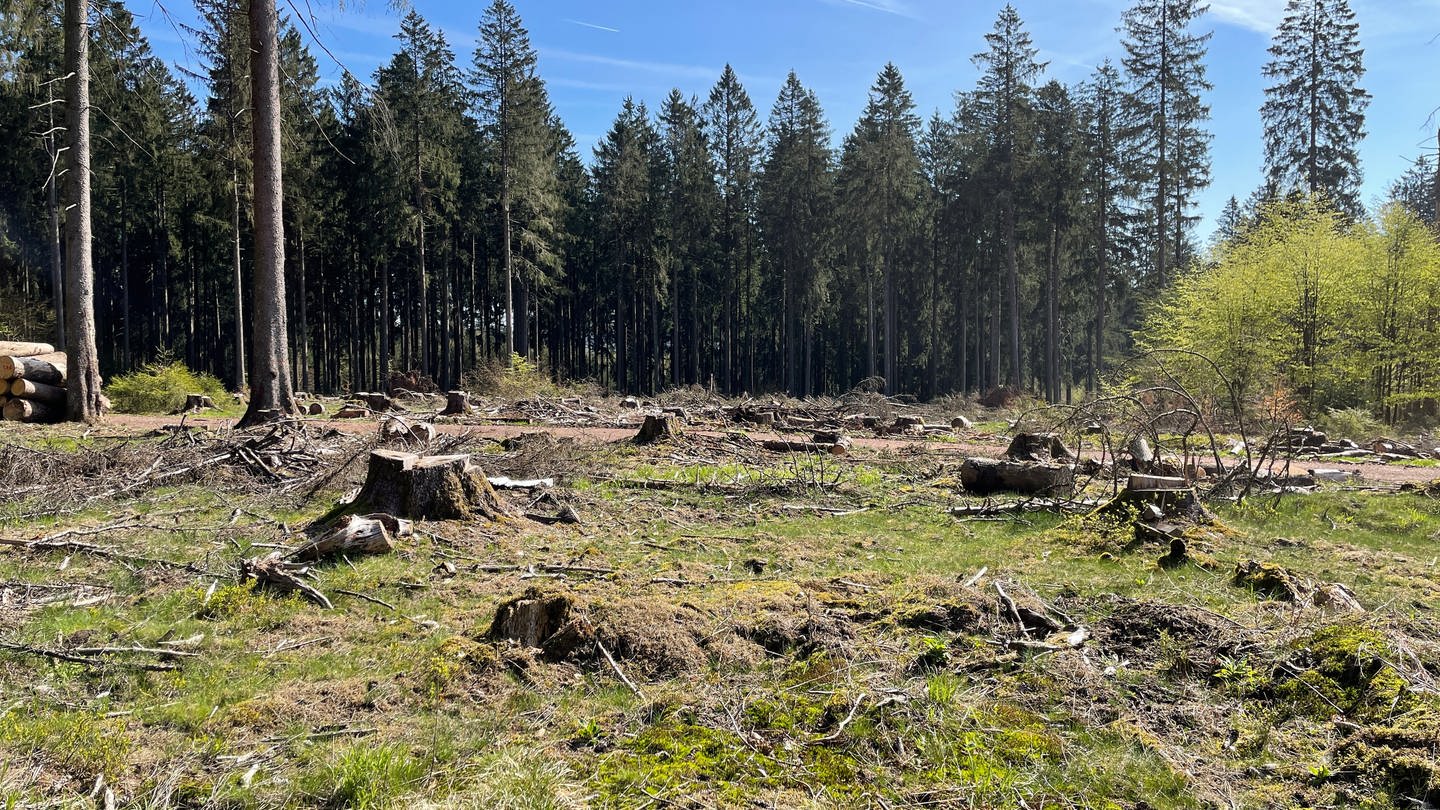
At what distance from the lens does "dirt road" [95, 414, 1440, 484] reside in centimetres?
1227

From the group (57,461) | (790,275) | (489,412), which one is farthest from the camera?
(790,275)

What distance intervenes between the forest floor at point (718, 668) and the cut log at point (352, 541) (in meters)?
0.13

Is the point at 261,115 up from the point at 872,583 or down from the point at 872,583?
up

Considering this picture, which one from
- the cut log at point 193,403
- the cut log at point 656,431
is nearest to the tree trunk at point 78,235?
the cut log at point 193,403

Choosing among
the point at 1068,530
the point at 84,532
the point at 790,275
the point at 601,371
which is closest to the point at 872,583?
the point at 1068,530

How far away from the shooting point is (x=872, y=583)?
534 cm

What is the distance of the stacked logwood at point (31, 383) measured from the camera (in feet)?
44.5

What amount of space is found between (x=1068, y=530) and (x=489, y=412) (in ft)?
51.9

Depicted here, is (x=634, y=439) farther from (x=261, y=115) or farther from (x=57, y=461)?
(x=261, y=115)

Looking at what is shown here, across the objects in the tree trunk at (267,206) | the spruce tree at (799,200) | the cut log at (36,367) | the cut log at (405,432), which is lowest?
the cut log at (405,432)

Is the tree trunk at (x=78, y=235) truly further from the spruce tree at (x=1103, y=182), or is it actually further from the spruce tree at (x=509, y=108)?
the spruce tree at (x=1103, y=182)

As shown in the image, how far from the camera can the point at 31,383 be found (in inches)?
543

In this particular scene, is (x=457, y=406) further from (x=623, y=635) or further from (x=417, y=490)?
(x=623, y=635)

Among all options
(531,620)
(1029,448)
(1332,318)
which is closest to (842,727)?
(531,620)
